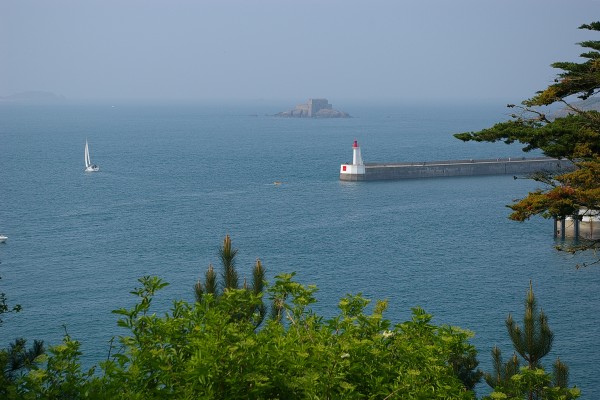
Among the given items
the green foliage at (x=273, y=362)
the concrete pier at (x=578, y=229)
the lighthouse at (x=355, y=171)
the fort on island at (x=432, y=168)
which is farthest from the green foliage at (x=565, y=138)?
the lighthouse at (x=355, y=171)

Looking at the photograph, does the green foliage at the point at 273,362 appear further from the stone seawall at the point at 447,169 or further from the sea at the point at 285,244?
the stone seawall at the point at 447,169

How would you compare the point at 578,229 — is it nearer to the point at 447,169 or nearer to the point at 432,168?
the point at 432,168

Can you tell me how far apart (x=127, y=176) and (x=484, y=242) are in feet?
146

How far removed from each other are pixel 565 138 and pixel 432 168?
71445mm

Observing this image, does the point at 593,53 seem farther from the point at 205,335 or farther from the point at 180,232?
the point at 180,232

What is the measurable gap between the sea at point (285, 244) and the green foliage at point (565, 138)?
11.0ft

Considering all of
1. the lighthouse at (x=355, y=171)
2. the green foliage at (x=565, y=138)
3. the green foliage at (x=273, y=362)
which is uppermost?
the green foliage at (x=565, y=138)

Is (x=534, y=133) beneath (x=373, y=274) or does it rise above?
above

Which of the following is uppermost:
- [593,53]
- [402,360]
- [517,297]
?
[593,53]

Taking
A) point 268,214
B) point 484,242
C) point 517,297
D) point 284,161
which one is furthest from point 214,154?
point 517,297

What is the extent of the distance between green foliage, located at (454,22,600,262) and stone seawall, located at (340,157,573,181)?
220ft

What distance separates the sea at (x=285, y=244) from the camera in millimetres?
35406

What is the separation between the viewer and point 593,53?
1470 cm

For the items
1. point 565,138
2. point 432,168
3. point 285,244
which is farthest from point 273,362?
point 432,168
